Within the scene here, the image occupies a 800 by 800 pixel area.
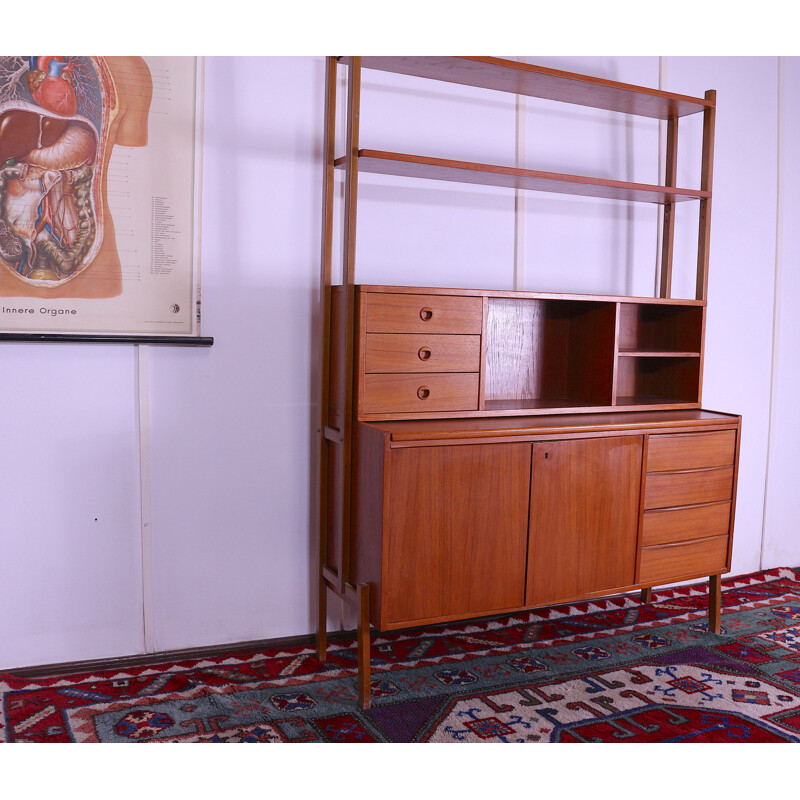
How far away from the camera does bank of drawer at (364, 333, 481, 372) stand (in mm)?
2535

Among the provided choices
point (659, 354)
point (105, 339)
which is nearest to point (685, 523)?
point (659, 354)

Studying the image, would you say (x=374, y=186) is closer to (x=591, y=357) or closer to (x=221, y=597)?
(x=591, y=357)

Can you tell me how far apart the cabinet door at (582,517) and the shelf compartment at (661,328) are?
642 mm

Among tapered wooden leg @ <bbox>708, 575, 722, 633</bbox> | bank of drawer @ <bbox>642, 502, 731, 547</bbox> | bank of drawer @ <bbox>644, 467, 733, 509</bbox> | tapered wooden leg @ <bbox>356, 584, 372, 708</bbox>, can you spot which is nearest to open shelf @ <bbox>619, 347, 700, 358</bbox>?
bank of drawer @ <bbox>644, 467, 733, 509</bbox>

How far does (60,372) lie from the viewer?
8.46ft

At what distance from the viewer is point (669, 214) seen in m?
3.43

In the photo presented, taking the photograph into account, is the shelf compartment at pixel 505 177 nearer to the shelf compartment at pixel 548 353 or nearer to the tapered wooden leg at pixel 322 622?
the shelf compartment at pixel 548 353

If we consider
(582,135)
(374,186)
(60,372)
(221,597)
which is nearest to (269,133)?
(374,186)

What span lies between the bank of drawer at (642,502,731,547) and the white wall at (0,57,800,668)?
1.04 metres

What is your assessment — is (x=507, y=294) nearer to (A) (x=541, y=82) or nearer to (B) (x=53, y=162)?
(A) (x=541, y=82)

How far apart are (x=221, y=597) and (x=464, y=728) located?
1025 millimetres

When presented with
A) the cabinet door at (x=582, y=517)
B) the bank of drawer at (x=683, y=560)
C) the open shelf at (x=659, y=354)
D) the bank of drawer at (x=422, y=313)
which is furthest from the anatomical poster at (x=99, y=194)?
the bank of drawer at (x=683, y=560)

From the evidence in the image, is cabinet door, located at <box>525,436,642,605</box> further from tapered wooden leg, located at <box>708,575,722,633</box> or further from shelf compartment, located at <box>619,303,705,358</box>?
shelf compartment, located at <box>619,303,705,358</box>

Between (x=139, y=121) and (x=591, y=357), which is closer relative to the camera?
(x=139, y=121)
